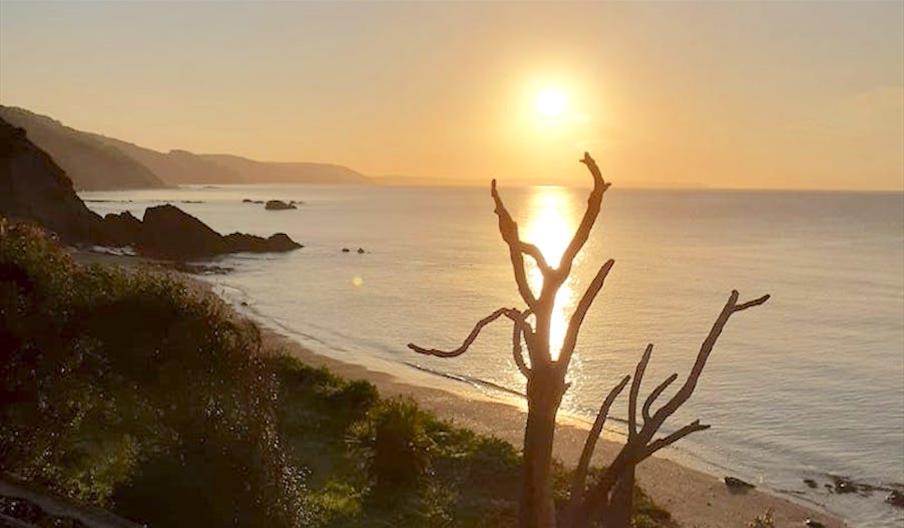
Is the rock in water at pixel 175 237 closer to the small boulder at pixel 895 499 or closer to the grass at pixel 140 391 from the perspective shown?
the small boulder at pixel 895 499

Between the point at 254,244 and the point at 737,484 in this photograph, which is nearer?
the point at 737,484

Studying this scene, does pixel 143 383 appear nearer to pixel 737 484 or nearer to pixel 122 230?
pixel 737 484

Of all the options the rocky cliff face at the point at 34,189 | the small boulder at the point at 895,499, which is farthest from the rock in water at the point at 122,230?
the small boulder at the point at 895,499

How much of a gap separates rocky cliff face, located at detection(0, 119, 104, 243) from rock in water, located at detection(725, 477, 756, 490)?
47.4 m

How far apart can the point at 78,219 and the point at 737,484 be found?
67.4 m

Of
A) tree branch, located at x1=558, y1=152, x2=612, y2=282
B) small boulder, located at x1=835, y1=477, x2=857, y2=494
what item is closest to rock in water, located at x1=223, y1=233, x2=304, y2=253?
small boulder, located at x1=835, y1=477, x2=857, y2=494

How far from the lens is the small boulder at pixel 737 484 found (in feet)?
81.3

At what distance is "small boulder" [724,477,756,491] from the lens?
81.3 feet

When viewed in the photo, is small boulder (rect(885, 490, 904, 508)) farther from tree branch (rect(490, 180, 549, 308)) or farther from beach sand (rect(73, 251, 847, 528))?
tree branch (rect(490, 180, 549, 308))

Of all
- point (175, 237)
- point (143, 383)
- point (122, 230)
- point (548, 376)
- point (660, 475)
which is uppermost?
point (548, 376)

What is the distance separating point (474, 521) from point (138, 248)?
71463 mm

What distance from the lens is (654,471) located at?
25.5m

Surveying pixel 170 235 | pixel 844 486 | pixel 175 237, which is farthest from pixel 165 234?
pixel 844 486

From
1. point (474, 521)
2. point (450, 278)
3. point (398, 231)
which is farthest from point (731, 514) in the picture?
point (398, 231)
